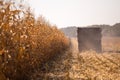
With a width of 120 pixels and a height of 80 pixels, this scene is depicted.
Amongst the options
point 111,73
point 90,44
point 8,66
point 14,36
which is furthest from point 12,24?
point 90,44

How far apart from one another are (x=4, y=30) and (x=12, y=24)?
0.59 metres

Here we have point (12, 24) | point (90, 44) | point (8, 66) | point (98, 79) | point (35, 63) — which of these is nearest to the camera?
point (8, 66)

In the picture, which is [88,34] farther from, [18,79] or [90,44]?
[18,79]

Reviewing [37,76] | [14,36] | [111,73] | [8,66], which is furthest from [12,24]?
[111,73]

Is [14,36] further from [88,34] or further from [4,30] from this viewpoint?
[88,34]

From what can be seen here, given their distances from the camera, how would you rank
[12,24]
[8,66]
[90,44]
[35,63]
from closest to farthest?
1. [8,66]
2. [12,24]
3. [35,63]
4. [90,44]

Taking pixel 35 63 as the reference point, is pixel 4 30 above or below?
above

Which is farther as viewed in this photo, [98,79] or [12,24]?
[98,79]

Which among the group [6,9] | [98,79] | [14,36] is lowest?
[98,79]

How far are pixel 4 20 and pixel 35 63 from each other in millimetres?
3066

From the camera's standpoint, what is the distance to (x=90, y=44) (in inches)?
1043

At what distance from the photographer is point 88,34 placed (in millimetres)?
26750

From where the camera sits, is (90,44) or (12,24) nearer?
(12,24)

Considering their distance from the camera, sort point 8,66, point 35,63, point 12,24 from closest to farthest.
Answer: point 8,66, point 12,24, point 35,63
